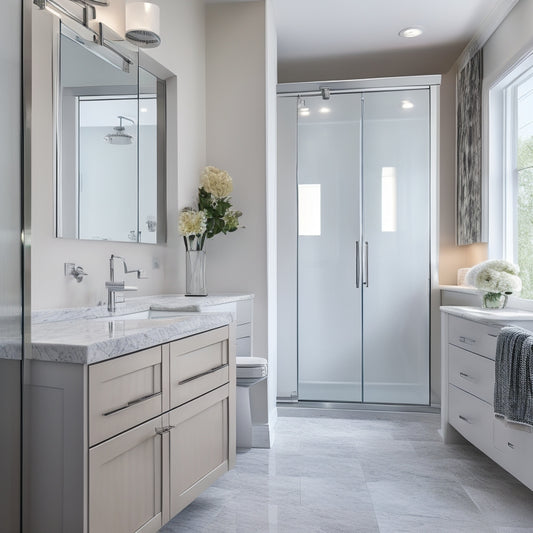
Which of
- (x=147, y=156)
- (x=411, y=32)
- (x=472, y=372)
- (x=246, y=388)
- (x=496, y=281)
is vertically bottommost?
(x=246, y=388)

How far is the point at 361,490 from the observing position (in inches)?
98.9

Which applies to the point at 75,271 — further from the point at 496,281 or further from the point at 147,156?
the point at 496,281

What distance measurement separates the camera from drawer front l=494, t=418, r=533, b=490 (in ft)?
7.32

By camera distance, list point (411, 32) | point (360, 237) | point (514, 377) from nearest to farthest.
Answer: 1. point (514, 377)
2. point (411, 32)
3. point (360, 237)

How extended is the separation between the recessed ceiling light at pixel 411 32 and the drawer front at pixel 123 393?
327 centimetres

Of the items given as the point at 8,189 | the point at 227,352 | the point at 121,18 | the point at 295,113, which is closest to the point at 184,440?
the point at 227,352

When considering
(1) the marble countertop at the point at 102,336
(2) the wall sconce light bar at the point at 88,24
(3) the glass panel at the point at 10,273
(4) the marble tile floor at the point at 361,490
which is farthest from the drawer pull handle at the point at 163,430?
(2) the wall sconce light bar at the point at 88,24

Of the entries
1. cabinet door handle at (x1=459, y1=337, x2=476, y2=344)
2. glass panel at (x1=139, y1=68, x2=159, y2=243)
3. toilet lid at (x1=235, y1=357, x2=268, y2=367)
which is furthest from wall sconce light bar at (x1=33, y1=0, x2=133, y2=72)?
cabinet door handle at (x1=459, y1=337, x2=476, y2=344)

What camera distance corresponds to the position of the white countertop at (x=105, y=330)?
1375mm

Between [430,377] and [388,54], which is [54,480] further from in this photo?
[388,54]

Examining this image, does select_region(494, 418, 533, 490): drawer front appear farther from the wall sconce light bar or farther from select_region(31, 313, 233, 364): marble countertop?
the wall sconce light bar

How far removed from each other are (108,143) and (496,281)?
7.08 feet

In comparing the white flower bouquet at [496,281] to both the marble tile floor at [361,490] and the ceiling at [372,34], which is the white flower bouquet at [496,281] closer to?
the marble tile floor at [361,490]

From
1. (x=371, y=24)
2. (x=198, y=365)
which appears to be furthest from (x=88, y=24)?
(x=371, y=24)
